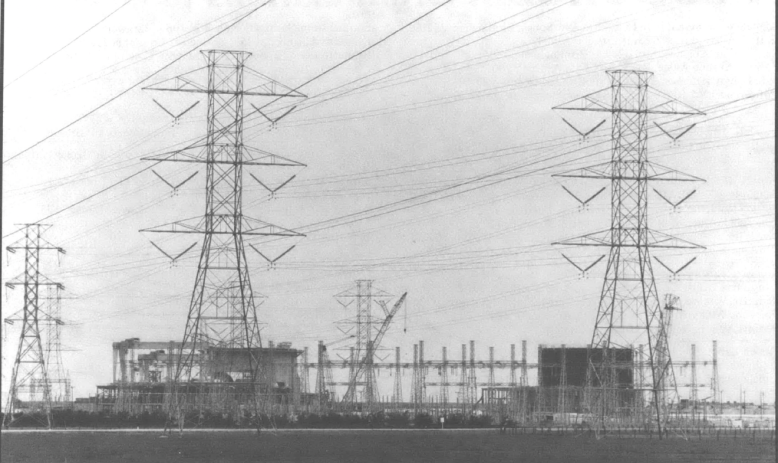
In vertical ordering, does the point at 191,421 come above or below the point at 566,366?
below

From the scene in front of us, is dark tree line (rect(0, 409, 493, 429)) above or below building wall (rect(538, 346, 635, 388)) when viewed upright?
below

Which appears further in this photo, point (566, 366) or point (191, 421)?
point (566, 366)

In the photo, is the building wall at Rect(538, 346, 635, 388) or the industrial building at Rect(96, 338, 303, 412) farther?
the building wall at Rect(538, 346, 635, 388)

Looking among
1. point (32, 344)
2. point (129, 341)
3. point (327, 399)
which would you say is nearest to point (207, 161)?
point (32, 344)

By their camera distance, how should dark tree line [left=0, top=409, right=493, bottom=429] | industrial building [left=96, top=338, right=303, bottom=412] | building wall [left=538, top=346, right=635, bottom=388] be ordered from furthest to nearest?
building wall [left=538, top=346, right=635, bottom=388] < industrial building [left=96, top=338, right=303, bottom=412] < dark tree line [left=0, top=409, right=493, bottom=429]

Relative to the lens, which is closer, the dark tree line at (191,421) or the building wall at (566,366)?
the dark tree line at (191,421)

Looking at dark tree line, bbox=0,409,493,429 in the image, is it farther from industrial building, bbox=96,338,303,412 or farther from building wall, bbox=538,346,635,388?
building wall, bbox=538,346,635,388

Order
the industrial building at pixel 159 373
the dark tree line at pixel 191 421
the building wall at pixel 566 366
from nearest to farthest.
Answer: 1. the dark tree line at pixel 191 421
2. the industrial building at pixel 159 373
3. the building wall at pixel 566 366

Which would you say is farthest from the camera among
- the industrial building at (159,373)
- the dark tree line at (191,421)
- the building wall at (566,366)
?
the building wall at (566,366)

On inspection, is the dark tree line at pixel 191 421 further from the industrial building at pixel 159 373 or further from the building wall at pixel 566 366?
the building wall at pixel 566 366

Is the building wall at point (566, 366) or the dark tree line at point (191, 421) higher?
the building wall at point (566, 366)

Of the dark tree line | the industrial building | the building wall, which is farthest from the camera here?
the building wall

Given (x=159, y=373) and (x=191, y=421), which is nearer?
(x=191, y=421)
